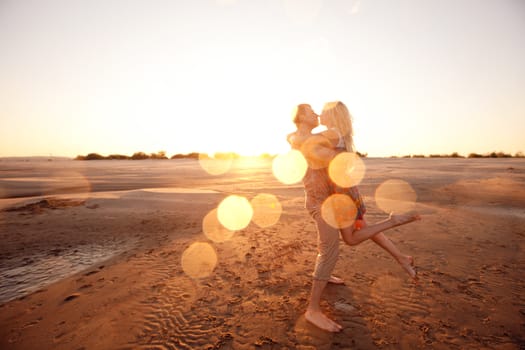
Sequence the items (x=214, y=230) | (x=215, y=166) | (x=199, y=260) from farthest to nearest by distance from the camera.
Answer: (x=215, y=166) → (x=214, y=230) → (x=199, y=260)

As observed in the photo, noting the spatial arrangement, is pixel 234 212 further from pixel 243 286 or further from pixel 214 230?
pixel 243 286

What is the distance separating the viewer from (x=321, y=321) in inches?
111

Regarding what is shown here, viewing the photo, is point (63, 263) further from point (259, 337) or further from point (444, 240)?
point (444, 240)

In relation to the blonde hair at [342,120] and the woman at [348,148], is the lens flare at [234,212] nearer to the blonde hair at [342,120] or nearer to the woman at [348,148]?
the woman at [348,148]

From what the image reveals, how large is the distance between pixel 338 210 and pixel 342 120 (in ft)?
3.41

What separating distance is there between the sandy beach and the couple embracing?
0.52 m

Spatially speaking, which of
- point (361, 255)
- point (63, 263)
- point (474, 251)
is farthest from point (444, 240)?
point (63, 263)

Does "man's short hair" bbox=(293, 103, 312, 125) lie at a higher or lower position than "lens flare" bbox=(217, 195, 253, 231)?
higher

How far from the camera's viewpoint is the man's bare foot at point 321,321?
9.05ft

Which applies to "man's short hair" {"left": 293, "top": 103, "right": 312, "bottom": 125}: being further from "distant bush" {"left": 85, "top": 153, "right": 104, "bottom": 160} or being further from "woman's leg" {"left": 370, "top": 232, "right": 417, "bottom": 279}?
"distant bush" {"left": 85, "top": 153, "right": 104, "bottom": 160}

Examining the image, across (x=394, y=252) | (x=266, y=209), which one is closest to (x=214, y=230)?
(x=266, y=209)

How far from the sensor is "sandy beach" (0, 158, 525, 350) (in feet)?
8.85

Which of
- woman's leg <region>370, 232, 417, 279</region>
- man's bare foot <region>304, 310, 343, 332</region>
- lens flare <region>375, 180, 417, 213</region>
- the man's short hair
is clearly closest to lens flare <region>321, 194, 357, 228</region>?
woman's leg <region>370, 232, 417, 279</region>

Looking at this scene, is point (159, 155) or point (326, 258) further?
point (159, 155)
